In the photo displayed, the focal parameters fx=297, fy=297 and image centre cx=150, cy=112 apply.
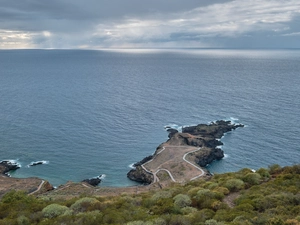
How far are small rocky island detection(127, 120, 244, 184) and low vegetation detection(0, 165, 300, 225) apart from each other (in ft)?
97.0

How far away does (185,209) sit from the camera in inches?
939

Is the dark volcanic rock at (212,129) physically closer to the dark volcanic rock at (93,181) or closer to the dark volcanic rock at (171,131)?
the dark volcanic rock at (171,131)

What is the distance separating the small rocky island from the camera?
6290 cm

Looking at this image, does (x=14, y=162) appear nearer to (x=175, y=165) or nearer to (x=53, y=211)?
(x=175, y=165)

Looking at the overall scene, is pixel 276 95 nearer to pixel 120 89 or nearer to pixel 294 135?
pixel 294 135

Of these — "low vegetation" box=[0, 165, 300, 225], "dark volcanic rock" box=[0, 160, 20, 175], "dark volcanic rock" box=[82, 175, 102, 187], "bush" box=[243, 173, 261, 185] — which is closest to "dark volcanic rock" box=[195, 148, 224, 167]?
"dark volcanic rock" box=[82, 175, 102, 187]

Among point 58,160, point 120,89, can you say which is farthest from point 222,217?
point 120,89

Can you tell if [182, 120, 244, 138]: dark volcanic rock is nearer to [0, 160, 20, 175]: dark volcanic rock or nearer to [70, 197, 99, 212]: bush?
[0, 160, 20, 175]: dark volcanic rock

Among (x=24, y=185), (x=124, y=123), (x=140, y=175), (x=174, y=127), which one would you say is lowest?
(x=140, y=175)

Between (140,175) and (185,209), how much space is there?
134 ft

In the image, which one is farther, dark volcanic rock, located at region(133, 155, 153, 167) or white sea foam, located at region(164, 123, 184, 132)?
white sea foam, located at region(164, 123, 184, 132)

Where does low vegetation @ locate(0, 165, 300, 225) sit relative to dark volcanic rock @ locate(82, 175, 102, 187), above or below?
above

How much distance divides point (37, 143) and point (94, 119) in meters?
24.3

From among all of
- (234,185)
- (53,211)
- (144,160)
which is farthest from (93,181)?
(53,211)
